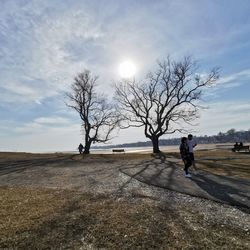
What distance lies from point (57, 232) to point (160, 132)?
42.7 meters

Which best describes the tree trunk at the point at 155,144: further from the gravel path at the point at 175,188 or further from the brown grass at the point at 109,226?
the brown grass at the point at 109,226

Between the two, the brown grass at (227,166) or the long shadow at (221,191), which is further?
the brown grass at (227,166)

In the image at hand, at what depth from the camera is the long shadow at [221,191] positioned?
11.4 m

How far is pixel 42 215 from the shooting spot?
32.4ft

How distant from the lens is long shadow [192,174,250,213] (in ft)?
37.4

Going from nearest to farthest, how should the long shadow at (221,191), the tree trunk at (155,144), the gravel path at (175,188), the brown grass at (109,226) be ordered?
1. the brown grass at (109,226)
2. the gravel path at (175,188)
3. the long shadow at (221,191)
4. the tree trunk at (155,144)

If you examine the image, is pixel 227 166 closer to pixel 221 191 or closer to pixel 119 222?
pixel 221 191

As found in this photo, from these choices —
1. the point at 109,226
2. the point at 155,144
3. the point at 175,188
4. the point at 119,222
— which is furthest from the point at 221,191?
the point at 155,144

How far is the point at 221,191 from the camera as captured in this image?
13586mm

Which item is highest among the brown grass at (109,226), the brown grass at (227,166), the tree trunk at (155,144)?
the tree trunk at (155,144)

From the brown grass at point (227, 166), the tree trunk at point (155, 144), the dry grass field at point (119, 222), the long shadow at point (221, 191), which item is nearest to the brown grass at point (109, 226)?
the dry grass field at point (119, 222)

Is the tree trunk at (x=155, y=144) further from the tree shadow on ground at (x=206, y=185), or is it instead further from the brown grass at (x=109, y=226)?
the brown grass at (x=109, y=226)

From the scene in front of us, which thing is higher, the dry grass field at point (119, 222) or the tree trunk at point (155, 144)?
the tree trunk at point (155, 144)

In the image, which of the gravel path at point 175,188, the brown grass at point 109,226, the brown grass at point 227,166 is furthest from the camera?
the brown grass at point 227,166
